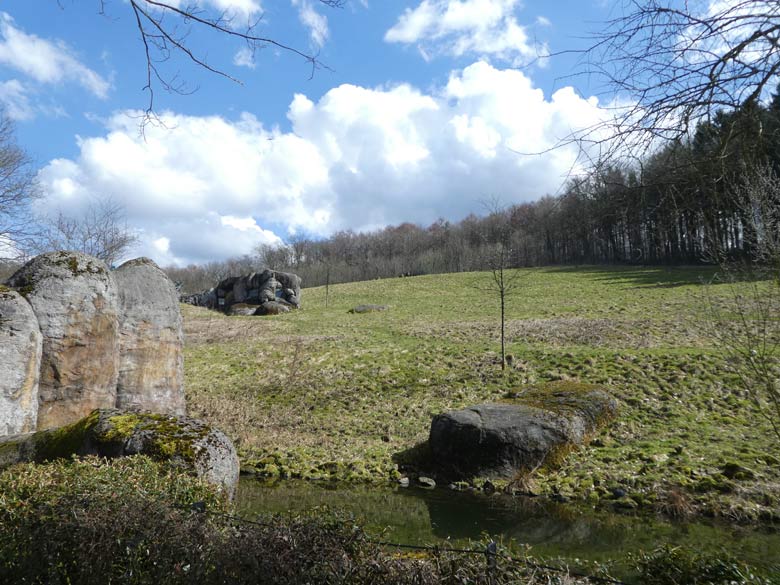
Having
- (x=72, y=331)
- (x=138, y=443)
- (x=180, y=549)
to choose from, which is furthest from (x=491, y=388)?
(x=180, y=549)

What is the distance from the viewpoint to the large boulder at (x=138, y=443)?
6.09m

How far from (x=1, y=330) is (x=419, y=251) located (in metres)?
76.0

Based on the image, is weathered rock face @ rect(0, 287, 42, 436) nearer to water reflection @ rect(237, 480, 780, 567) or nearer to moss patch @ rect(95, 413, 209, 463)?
moss patch @ rect(95, 413, 209, 463)

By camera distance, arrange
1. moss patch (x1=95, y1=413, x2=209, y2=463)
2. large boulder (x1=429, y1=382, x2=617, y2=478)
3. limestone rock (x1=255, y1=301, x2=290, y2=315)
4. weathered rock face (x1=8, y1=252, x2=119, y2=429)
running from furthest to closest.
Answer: limestone rock (x1=255, y1=301, x2=290, y2=315)
large boulder (x1=429, y1=382, x2=617, y2=478)
weathered rock face (x1=8, y1=252, x2=119, y2=429)
moss patch (x1=95, y1=413, x2=209, y2=463)

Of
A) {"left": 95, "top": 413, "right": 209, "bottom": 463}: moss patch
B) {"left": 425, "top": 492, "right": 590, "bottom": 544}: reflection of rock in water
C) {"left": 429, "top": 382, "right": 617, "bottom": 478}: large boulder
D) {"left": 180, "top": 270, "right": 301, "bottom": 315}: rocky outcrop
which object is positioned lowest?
{"left": 425, "top": 492, "right": 590, "bottom": 544}: reflection of rock in water

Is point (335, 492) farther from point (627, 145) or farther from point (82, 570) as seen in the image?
point (627, 145)

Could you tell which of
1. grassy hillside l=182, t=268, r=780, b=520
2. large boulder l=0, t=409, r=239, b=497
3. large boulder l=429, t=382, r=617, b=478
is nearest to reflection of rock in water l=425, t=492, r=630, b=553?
grassy hillside l=182, t=268, r=780, b=520

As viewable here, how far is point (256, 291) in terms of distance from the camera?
39.7 m

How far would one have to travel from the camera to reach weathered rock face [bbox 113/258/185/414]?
33.4 ft

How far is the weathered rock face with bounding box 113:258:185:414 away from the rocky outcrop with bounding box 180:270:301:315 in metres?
26.6

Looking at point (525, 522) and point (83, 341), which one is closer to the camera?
point (525, 522)

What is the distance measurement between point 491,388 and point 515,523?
8.68 metres

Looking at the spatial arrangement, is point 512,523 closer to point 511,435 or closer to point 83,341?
point 511,435

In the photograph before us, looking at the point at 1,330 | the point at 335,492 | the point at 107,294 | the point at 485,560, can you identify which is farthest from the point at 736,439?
the point at 1,330
